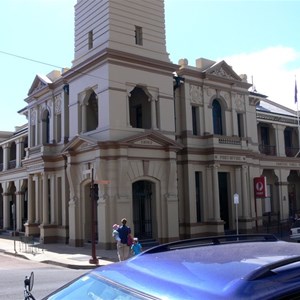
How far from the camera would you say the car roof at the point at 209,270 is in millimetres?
2309

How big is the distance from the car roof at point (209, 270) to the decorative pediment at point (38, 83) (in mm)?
28732

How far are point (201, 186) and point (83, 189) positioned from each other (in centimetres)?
732

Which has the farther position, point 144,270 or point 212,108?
point 212,108

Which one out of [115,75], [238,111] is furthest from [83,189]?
[238,111]

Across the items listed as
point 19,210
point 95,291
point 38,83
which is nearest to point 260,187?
point 38,83

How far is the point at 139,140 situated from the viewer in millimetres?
23906

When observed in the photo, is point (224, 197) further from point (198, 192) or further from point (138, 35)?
point (138, 35)

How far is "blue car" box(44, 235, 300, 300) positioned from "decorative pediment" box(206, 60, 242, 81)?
26.8 m

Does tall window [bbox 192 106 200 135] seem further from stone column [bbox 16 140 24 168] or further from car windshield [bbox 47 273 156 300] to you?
car windshield [bbox 47 273 156 300]

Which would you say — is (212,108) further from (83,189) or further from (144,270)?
(144,270)

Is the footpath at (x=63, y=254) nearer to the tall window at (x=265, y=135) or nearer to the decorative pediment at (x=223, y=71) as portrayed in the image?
the decorative pediment at (x=223, y=71)

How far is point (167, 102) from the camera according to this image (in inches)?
1037

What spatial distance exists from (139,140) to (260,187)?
411 inches

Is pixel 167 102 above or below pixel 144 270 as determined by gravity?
above
